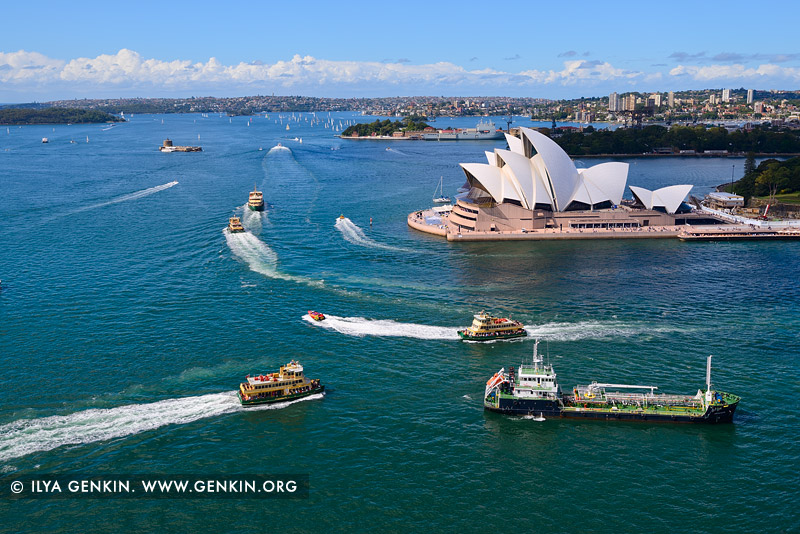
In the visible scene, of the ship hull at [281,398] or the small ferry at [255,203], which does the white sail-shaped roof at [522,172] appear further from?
the ship hull at [281,398]

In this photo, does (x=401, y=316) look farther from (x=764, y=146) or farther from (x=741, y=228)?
(x=764, y=146)

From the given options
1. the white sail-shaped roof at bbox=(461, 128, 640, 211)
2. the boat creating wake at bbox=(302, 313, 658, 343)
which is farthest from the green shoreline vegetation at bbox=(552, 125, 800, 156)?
the boat creating wake at bbox=(302, 313, 658, 343)

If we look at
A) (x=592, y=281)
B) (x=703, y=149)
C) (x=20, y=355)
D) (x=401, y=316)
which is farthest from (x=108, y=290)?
(x=703, y=149)

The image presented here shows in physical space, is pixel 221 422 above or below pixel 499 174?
below

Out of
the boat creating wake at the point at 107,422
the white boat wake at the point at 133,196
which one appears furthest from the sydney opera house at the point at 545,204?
the white boat wake at the point at 133,196

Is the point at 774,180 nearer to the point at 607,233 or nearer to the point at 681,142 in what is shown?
the point at 607,233
